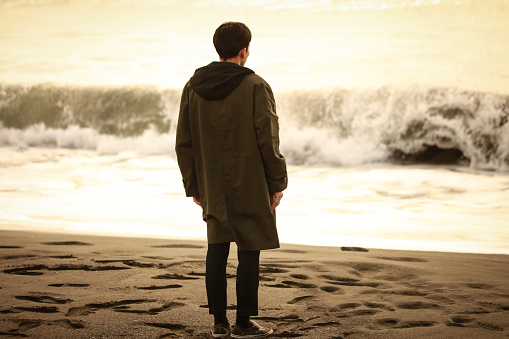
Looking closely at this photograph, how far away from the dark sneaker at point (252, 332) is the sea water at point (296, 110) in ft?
7.80

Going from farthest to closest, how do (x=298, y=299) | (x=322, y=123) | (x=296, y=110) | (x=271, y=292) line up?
(x=296, y=110) < (x=322, y=123) < (x=271, y=292) < (x=298, y=299)

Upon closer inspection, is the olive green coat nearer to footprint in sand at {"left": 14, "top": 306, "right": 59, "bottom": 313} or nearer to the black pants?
the black pants

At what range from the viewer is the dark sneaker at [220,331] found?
2064mm

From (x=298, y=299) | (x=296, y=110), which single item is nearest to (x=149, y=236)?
(x=298, y=299)

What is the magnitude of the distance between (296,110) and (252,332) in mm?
7102

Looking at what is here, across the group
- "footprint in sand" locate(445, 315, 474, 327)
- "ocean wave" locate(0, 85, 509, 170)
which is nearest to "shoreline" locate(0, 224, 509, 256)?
"footprint in sand" locate(445, 315, 474, 327)

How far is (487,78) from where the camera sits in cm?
759

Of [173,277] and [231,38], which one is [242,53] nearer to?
[231,38]

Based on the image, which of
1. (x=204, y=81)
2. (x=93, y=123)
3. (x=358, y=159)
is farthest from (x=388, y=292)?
(x=93, y=123)

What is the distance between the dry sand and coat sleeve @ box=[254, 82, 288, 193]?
0.52 metres

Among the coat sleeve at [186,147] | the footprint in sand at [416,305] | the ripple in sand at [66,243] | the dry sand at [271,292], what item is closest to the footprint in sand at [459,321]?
the dry sand at [271,292]

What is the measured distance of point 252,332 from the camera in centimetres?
207

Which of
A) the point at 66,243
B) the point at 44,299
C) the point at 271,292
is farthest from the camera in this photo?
the point at 66,243

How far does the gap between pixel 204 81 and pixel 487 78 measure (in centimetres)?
628
